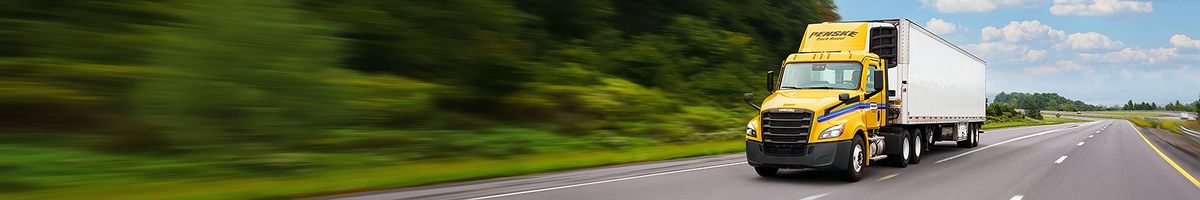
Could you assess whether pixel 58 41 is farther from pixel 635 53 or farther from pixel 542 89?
pixel 635 53

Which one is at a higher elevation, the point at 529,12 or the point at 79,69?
the point at 529,12

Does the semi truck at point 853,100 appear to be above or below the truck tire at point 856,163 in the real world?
above

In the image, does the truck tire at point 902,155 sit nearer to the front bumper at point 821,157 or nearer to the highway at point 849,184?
the highway at point 849,184

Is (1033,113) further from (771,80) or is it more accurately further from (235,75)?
(235,75)

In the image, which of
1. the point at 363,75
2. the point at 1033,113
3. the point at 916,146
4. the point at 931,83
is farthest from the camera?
the point at 1033,113

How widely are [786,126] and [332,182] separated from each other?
286 inches

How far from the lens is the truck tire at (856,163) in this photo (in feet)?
38.3

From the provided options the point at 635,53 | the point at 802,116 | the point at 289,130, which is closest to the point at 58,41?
the point at 289,130

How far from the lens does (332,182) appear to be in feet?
40.3

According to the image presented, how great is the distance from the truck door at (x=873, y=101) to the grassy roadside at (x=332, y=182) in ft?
19.0

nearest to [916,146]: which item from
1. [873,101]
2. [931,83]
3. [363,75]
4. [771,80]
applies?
[931,83]

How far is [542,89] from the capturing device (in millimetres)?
25625

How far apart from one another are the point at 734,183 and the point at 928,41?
698cm

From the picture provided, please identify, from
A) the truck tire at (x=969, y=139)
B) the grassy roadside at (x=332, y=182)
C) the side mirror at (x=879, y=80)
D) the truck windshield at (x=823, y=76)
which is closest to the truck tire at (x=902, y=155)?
the side mirror at (x=879, y=80)
